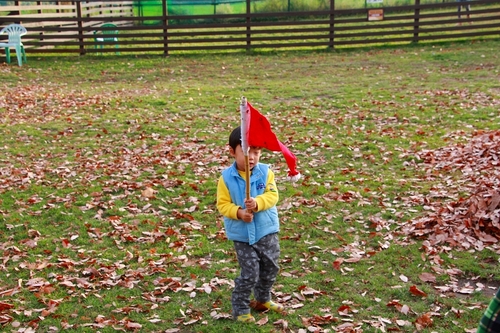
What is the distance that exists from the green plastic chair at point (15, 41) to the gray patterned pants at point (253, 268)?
16.6m

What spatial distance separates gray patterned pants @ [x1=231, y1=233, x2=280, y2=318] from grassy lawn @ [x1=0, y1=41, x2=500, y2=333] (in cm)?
21

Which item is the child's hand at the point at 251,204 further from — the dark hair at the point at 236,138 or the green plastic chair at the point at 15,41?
the green plastic chair at the point at 15,41

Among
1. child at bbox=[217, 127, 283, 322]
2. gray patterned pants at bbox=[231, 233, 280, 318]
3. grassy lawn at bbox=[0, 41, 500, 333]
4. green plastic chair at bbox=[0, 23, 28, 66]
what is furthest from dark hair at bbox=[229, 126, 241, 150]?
green plastic chair at bbox=[0, 23, 28, 66]

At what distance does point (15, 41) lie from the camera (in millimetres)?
19156

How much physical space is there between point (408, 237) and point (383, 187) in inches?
66.8

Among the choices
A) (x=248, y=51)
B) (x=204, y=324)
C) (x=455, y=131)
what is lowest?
(x=204, y=324)

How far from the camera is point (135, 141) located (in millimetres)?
10578

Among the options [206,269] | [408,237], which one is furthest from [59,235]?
[408,237]

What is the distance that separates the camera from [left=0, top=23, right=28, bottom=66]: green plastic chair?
18.8 m

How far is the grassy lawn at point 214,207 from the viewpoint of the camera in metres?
4.99

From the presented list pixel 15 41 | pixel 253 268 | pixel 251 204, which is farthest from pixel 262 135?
pixel 15 41

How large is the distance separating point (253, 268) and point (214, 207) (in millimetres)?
3062

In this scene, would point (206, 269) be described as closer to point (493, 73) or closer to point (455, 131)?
point (455, 131)

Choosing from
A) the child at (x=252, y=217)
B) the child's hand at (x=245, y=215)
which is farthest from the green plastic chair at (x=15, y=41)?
the child's hand at (x=245, y=215)
